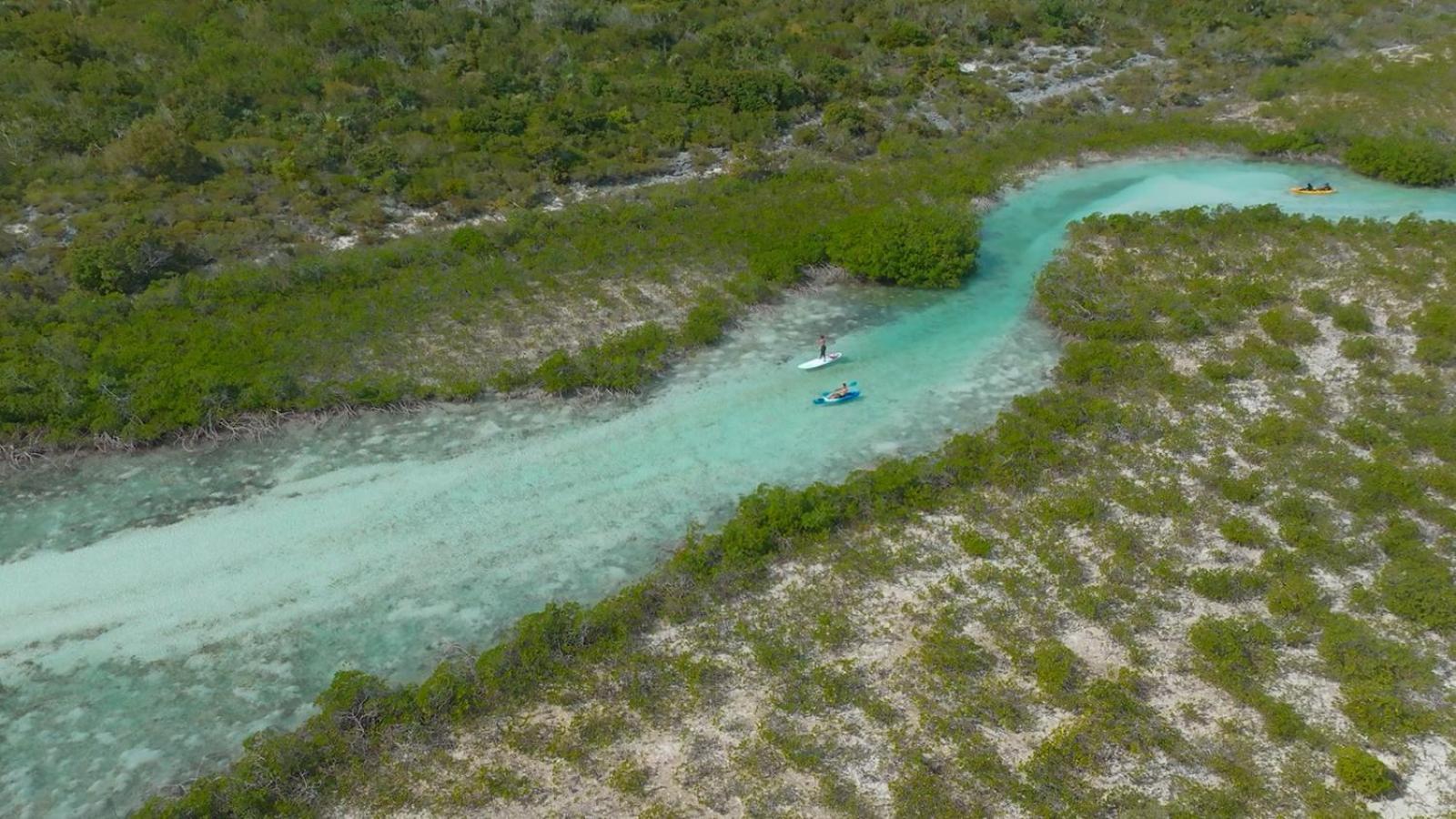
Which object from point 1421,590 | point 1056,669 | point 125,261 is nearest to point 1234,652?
point 1056,669

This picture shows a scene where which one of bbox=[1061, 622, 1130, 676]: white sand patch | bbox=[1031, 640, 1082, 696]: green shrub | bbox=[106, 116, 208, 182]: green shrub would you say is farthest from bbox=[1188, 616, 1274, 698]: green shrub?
bbox=[106, 116, 208, 182]: green shrub

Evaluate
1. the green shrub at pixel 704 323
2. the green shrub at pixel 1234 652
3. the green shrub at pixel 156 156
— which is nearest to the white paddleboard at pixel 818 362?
the green shrub at pixel 704 323

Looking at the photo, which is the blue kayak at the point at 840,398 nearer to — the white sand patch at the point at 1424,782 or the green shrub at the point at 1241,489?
the green shrub at the point at 1241,489

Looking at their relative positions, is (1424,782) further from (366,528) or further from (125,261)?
(125,261)

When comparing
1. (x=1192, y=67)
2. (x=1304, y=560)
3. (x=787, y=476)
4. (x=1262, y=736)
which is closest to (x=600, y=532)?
(x=787, y=476)

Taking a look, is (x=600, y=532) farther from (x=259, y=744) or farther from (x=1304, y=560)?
(x=1304, y=560)

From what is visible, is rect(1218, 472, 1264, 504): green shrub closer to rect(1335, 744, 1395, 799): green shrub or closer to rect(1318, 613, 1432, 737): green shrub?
rect(1318, 613, 1432, 737): green shrub
